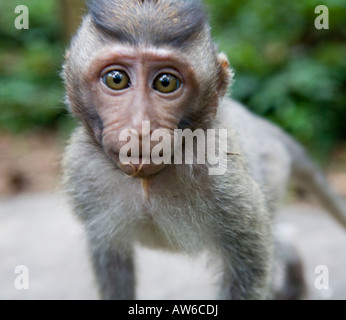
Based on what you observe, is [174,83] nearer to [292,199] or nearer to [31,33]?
[292,199]

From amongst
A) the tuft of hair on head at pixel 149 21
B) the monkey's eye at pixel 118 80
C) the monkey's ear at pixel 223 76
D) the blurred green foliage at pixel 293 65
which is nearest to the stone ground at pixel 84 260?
the monkey's ear at pixel 223 76

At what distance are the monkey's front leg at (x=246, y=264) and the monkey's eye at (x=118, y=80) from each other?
149 cm

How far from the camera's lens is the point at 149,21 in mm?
3281

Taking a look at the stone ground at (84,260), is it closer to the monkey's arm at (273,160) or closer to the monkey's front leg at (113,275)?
the monkey's front leg at (113,275)

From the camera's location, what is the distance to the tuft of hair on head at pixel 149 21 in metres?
3.24

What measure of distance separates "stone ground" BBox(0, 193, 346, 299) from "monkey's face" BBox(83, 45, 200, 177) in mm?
1550

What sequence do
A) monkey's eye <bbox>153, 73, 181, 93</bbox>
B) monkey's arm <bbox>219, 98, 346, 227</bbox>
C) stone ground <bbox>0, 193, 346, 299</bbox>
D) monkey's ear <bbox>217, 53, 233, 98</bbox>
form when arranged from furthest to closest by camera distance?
stone ground <bbox>0, 193, 346, 299</bbox> < monkey's arm <bbox>219, 98, 346, 227</bbox> < monkey's ear <bbox>217, 53, 233, 98</bbox> < monkey's eye <bbox>153, 73, 181, 93</bbox>

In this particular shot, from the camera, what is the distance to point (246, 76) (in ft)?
35.2

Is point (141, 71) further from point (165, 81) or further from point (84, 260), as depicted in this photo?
point (84, 260)

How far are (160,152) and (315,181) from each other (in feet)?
Answer: 11.2

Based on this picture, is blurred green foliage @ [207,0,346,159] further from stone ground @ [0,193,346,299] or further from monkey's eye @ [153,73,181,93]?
monkey's eye @ [153,73,181,93]

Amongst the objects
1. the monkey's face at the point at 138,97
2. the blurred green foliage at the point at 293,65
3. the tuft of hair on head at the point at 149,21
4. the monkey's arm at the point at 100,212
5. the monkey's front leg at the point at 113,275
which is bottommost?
the monkey's front leg at the point at 113,275

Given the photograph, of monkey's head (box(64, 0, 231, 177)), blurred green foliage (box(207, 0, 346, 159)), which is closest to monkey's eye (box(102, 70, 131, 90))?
monkey's head (box(64, 0, 231, 177))

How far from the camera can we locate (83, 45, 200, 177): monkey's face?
121 inches
